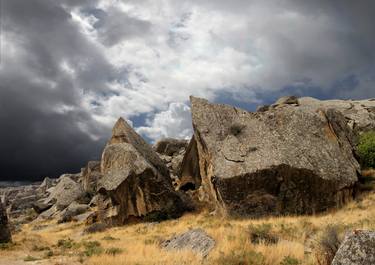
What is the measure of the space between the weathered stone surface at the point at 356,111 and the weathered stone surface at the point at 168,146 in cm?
1767

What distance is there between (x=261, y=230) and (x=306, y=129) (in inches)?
432

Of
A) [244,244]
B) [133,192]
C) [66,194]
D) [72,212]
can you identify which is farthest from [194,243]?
[66,194]

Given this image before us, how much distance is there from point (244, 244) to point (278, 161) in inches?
370

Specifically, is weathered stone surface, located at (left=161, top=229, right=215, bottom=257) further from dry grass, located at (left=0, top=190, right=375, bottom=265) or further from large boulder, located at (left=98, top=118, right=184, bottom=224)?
large boulder, located at (left=98, top=118, right=184, bottom=224)

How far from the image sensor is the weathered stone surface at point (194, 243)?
16.5m

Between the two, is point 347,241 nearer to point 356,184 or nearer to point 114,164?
point 356,184

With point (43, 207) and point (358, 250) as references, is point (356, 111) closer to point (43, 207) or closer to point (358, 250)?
point (43, 207)

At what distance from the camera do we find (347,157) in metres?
27.8

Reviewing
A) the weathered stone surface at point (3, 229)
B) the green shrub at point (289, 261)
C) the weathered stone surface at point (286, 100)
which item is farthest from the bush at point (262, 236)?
the weathered stone surface at point (286, 100)

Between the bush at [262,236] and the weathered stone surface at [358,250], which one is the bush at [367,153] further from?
the weathered stone surface at [358,250]

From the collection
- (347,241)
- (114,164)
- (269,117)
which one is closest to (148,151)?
(114,164)

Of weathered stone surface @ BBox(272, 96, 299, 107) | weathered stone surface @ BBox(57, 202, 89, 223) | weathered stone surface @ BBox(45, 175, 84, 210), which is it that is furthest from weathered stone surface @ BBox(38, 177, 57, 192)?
weathered stone surface @ BBox(272, 96, 299, 107)

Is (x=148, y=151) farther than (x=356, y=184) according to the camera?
Yes

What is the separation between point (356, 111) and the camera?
47.1m
